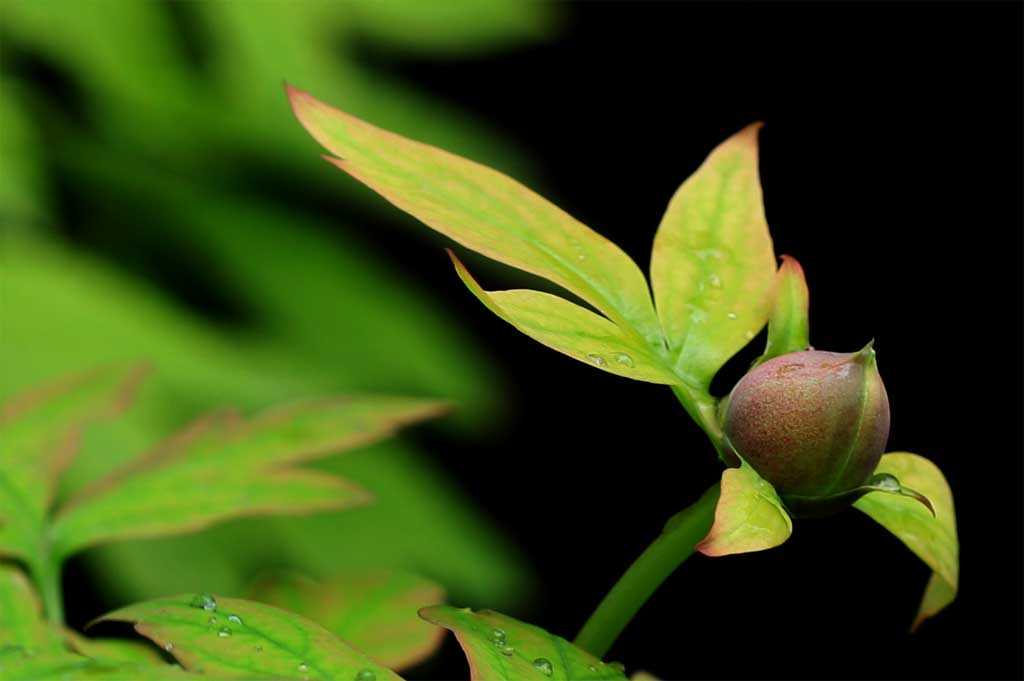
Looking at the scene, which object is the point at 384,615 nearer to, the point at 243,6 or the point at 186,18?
the point at 243,6

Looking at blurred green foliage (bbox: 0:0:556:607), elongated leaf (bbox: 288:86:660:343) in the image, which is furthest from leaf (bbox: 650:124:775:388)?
blurred green foliage (bbox: 0:0:556:607)

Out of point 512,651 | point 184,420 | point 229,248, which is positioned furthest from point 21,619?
point 229,248

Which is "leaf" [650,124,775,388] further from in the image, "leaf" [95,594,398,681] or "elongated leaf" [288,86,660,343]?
"leaf" [95,594,398,681]

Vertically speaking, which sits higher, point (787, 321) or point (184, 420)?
point (787, 321)

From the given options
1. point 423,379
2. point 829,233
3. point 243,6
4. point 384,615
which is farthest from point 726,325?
point 829,233

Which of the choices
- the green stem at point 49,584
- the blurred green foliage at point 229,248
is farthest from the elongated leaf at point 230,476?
the blurred green foliage at point 229,248

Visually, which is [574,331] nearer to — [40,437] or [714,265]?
[714,265]
